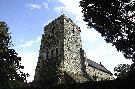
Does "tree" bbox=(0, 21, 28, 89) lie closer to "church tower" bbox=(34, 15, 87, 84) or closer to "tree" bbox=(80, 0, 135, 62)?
"church tower" bbox=(34, 15, 87, 84)

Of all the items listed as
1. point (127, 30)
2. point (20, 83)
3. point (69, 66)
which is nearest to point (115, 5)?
point (127, 30)

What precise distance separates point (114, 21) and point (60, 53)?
23.5 meters

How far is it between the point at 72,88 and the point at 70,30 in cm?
2560

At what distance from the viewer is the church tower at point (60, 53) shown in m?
43.5

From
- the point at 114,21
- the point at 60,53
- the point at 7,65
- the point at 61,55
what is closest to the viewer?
the point at 114,21

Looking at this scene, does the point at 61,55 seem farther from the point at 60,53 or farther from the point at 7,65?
the point at 7,65

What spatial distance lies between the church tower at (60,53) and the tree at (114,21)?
19.0m

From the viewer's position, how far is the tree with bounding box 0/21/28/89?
34875 millimetres

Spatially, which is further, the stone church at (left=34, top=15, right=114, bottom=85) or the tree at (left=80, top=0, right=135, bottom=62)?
the stone church at (left=34, top=15, right=114, bottom=85)

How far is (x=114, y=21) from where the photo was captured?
24234 millimetres

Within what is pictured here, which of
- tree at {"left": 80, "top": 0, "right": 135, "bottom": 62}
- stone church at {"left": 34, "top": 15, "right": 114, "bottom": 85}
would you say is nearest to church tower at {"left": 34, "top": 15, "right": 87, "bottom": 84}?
stone church at {"left": 34, "top": 15, "right": 114, "bottom": 85}

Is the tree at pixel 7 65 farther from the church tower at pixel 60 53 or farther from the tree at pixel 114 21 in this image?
the tree at pixel 114 21

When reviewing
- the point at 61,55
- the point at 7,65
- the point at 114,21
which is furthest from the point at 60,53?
the point at 114,21

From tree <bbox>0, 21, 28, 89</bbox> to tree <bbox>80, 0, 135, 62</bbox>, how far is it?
16.1 m
